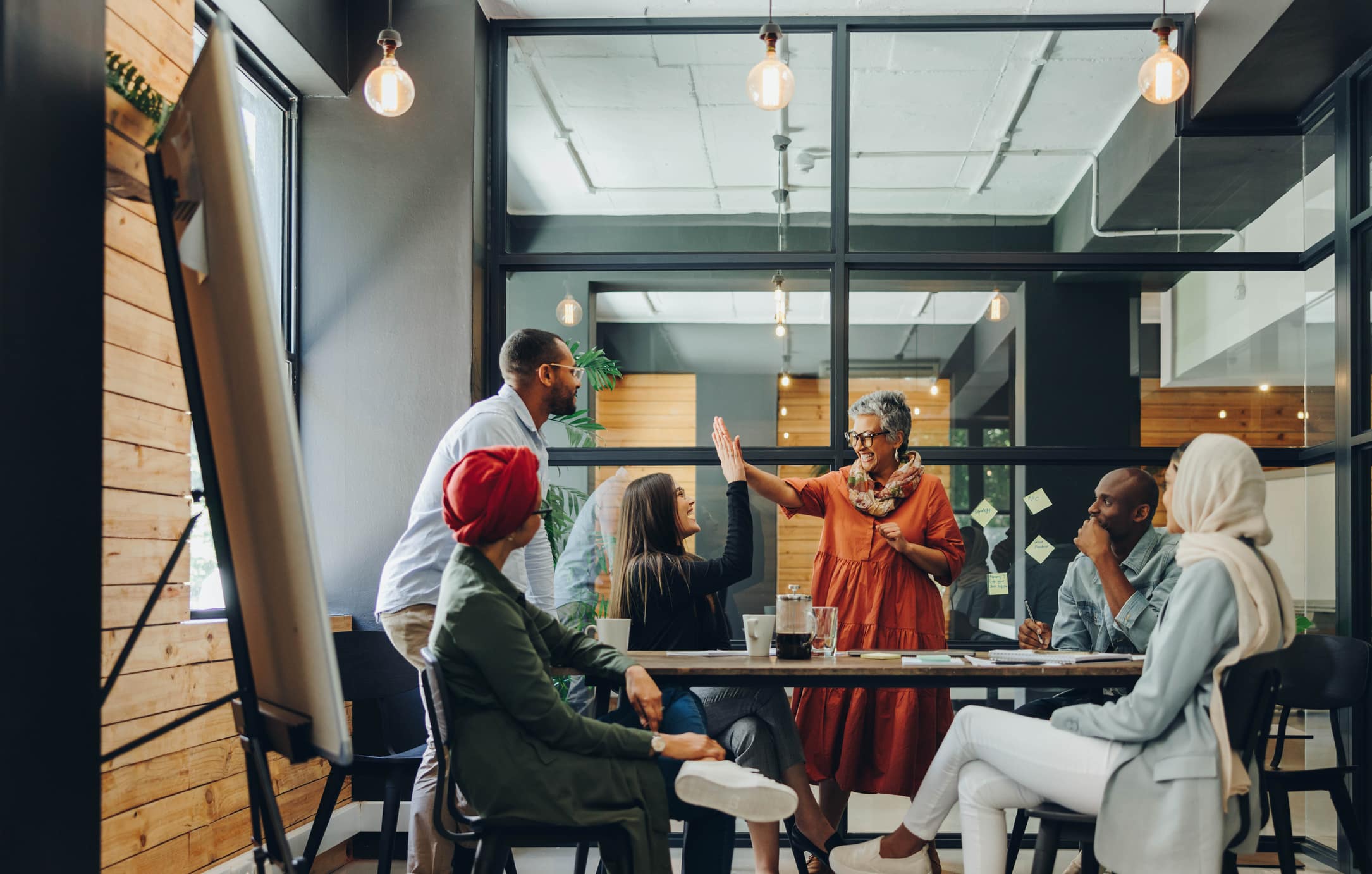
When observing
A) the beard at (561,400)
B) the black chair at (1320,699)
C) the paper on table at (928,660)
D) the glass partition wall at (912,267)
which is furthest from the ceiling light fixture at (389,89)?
the black chair at (1320,699)

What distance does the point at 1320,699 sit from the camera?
3.23m

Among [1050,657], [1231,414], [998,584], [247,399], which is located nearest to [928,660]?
[1050,657]

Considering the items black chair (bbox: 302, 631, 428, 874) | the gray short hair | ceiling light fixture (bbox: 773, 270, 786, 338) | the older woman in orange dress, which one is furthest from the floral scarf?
black chair (bbox: 302, 631, 428, 874)

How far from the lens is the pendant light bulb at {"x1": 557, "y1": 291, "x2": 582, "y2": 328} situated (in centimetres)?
431

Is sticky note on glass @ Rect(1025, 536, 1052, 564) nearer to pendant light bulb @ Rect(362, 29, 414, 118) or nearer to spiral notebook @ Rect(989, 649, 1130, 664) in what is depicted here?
spiral notebook @ Rect(989, 649, 1130, 664)

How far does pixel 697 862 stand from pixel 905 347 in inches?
90.1

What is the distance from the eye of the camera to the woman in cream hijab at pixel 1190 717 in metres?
2.22

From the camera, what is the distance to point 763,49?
438 centimetres

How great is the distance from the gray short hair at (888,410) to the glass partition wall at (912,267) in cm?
61

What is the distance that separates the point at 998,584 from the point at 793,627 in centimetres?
164

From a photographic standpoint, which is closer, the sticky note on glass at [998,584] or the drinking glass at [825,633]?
the drinking glass at [825,633]

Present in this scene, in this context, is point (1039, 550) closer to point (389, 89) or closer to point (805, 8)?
point (805, 8)

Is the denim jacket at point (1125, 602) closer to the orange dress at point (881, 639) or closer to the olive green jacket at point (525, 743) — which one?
the orange dress at point (881, 639)

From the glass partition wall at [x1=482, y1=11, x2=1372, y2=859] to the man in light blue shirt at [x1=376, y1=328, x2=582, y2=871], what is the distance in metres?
0.98
